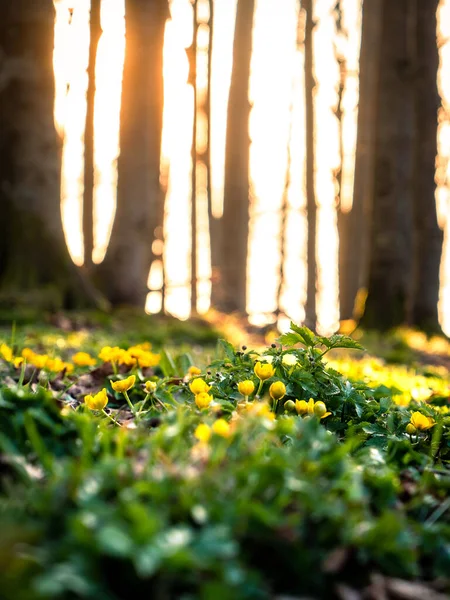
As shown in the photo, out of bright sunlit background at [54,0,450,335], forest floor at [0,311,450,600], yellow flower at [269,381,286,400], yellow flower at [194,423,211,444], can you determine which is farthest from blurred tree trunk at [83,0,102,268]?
yellow flower at [194,423,211,444]

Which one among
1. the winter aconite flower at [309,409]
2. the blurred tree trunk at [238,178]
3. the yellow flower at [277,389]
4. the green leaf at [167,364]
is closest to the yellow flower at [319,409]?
the winter aconite flower at [309,409]

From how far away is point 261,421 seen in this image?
1619 mm

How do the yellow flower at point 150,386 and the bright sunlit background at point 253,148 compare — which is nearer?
the yellow flower at point 150,386

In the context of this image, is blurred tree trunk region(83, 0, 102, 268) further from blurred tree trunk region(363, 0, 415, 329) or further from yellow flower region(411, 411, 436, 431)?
yellow flower region(411, 411, 436, 431)

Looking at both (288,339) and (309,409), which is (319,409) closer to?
(309,409)

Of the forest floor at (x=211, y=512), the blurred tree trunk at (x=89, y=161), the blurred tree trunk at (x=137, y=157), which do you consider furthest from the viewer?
the blurred tree trunk at (x=89, y=161)

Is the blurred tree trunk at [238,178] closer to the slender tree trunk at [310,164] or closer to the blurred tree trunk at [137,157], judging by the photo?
the slender tree trunk at [310,164]

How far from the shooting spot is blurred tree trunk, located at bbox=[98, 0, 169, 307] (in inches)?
443

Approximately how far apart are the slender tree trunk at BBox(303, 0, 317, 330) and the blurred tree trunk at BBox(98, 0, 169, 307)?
4.99 metres

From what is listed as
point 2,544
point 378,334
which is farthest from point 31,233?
point 2,544

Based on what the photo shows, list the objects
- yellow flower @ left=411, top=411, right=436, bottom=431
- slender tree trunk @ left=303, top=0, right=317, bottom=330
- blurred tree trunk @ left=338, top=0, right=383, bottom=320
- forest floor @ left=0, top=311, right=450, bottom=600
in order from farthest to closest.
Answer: slender tree trunk @ left=303, top=0, right=317, bottom=330
blurred tree trunk @ left=338, top=0, right=383, bottom=320
yellow flower @ left=411, top=411, right=436, bottom=431
forest floor @ left=0, top=311, right=450, bottom=600

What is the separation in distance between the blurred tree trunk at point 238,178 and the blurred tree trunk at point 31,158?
8545 mm

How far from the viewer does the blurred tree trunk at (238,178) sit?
16.9 meters

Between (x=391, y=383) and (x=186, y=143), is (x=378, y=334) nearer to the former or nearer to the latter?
(x=391, y=383)
